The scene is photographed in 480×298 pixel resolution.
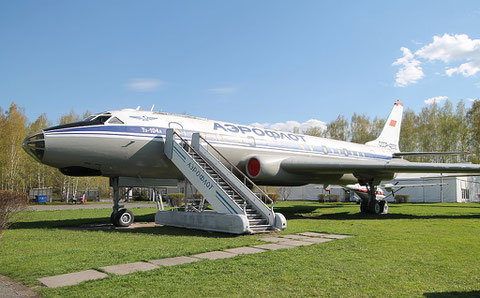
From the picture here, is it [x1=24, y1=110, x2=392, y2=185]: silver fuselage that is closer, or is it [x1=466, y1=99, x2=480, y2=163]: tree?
[x1=24, y1=110, x2=392, y2=185]: silver fuselage

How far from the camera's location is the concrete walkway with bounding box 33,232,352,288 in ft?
17.1

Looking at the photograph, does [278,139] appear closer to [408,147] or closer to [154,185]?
[154,185]

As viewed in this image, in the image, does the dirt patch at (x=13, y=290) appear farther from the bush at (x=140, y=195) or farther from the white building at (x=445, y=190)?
the bush at (x=140, y=195)

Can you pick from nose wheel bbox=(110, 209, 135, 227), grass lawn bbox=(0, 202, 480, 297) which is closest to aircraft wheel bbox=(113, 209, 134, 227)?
nose wheel bbox=(110, 209, 135, 227)

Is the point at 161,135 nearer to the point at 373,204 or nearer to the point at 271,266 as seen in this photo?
the point at 271,266

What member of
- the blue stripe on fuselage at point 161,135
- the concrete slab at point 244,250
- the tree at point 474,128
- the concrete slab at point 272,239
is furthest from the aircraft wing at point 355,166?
the tree at point 474,128

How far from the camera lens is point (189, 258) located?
6562 millimetres

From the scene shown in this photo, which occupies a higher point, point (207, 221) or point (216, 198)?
point (216, 198)

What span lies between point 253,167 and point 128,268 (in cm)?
956

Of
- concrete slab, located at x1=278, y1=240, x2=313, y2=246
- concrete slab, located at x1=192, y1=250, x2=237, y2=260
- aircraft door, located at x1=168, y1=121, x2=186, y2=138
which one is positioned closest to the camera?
Answer: concrete slab, located at x1=192, y1=250, x2=237, y2=260

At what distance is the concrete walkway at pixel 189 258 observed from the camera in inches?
205

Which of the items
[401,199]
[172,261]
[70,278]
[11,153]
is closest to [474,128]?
[401,199]

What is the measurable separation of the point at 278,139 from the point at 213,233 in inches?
297

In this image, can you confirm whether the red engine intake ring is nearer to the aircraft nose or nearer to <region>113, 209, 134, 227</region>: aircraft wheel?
<region>113, 209, 134, 227</region>: aircraft wheel
